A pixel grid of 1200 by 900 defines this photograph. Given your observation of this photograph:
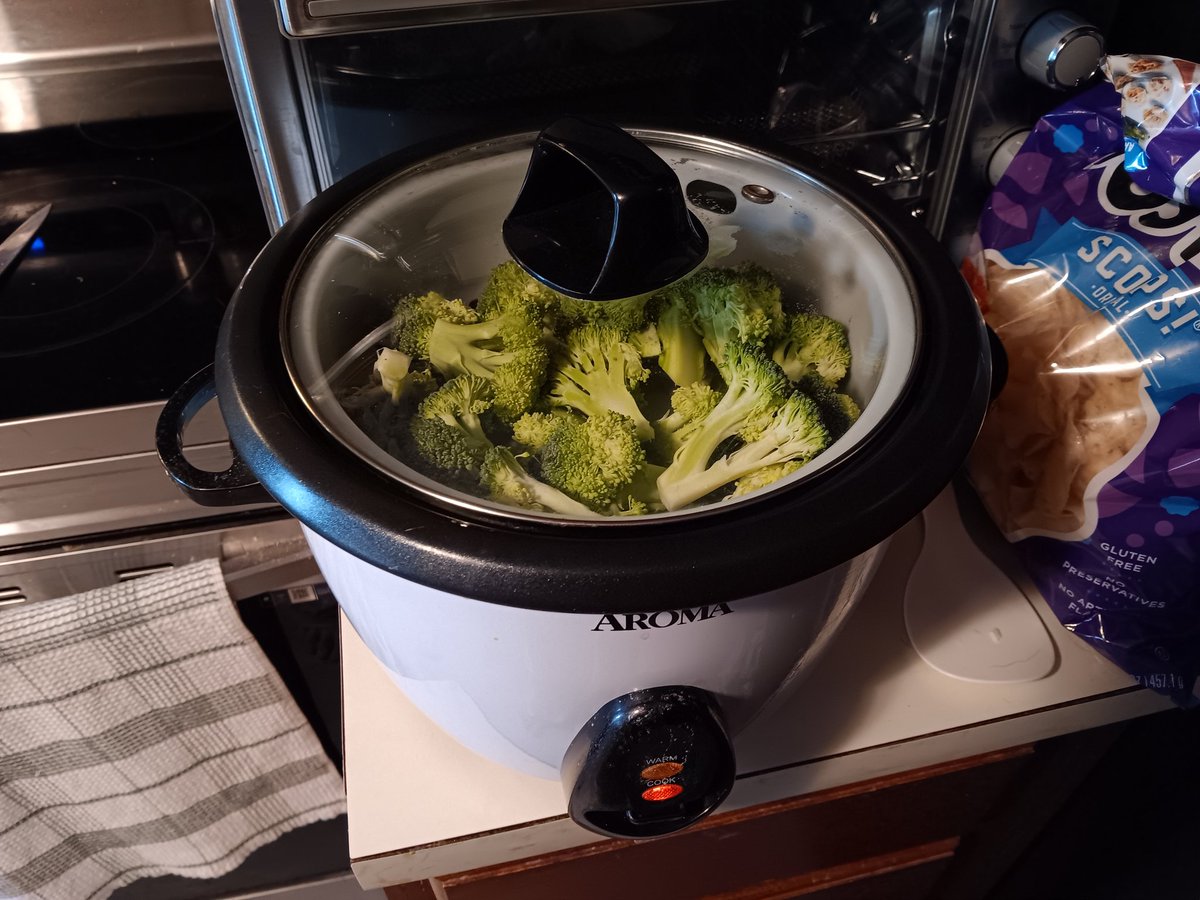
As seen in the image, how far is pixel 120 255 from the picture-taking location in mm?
829

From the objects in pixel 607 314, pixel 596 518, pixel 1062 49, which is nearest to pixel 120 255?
pixel 607 314

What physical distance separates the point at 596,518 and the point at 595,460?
0.07m

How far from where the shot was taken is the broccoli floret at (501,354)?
52cm

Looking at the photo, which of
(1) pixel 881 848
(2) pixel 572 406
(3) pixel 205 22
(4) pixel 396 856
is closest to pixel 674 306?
(2) pixel 572 406

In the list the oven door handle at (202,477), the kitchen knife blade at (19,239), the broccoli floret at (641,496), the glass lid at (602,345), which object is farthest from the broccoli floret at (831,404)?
the kitchen knife blade at (19,239)

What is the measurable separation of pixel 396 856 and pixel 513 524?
1.04ft

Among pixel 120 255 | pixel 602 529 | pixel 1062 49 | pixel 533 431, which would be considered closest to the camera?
pixel 602 529

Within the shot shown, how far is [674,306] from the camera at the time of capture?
1.83 feet

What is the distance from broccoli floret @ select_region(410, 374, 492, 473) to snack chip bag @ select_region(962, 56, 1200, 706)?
404 millimetres

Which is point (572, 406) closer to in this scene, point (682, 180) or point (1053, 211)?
point (682, 180)

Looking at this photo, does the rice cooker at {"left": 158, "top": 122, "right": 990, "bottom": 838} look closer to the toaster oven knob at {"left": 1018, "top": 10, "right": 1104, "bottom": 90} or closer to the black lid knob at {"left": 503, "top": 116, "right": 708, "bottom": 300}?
the black lid knob at {"left": 503, "top": 116, "right": 708, "bottom": 300}

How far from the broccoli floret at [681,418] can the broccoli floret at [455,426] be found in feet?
0.33

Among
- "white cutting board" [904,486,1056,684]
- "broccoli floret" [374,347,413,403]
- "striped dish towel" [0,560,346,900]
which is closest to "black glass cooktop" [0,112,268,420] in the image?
"striped dish towel" [0,560,346,900]

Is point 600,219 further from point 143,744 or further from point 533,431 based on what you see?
point 143,744
